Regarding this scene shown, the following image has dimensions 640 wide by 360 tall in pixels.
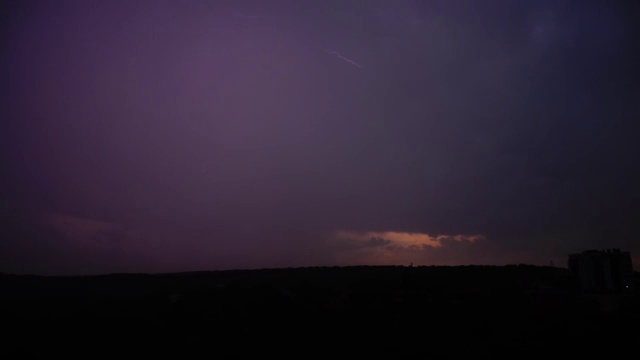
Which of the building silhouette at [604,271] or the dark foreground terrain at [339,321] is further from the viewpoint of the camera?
the building silhouette at [604,271]

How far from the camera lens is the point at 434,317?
3997 cm

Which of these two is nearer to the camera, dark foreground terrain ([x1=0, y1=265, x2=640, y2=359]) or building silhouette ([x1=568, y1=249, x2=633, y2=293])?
dark foreground terrain ([x1=0, y1=265, x2=640, y2=359])

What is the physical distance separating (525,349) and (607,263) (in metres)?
17.3

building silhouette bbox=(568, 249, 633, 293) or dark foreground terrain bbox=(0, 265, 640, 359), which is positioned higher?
building silhouette bbox=(568, 249, 633, 293)

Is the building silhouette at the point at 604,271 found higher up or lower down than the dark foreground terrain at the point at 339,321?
higher up

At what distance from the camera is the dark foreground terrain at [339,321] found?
3438cm

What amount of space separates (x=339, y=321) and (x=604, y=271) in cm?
2715

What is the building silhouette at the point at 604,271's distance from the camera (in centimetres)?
4102

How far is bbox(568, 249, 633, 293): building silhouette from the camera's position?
4102cm

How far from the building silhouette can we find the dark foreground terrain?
1056mm

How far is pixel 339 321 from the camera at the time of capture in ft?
134

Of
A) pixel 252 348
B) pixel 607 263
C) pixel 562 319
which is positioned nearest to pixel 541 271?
pixel 607 263

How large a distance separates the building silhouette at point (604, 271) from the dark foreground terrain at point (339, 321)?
1.06 metres

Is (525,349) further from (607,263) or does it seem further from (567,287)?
(567,287)
